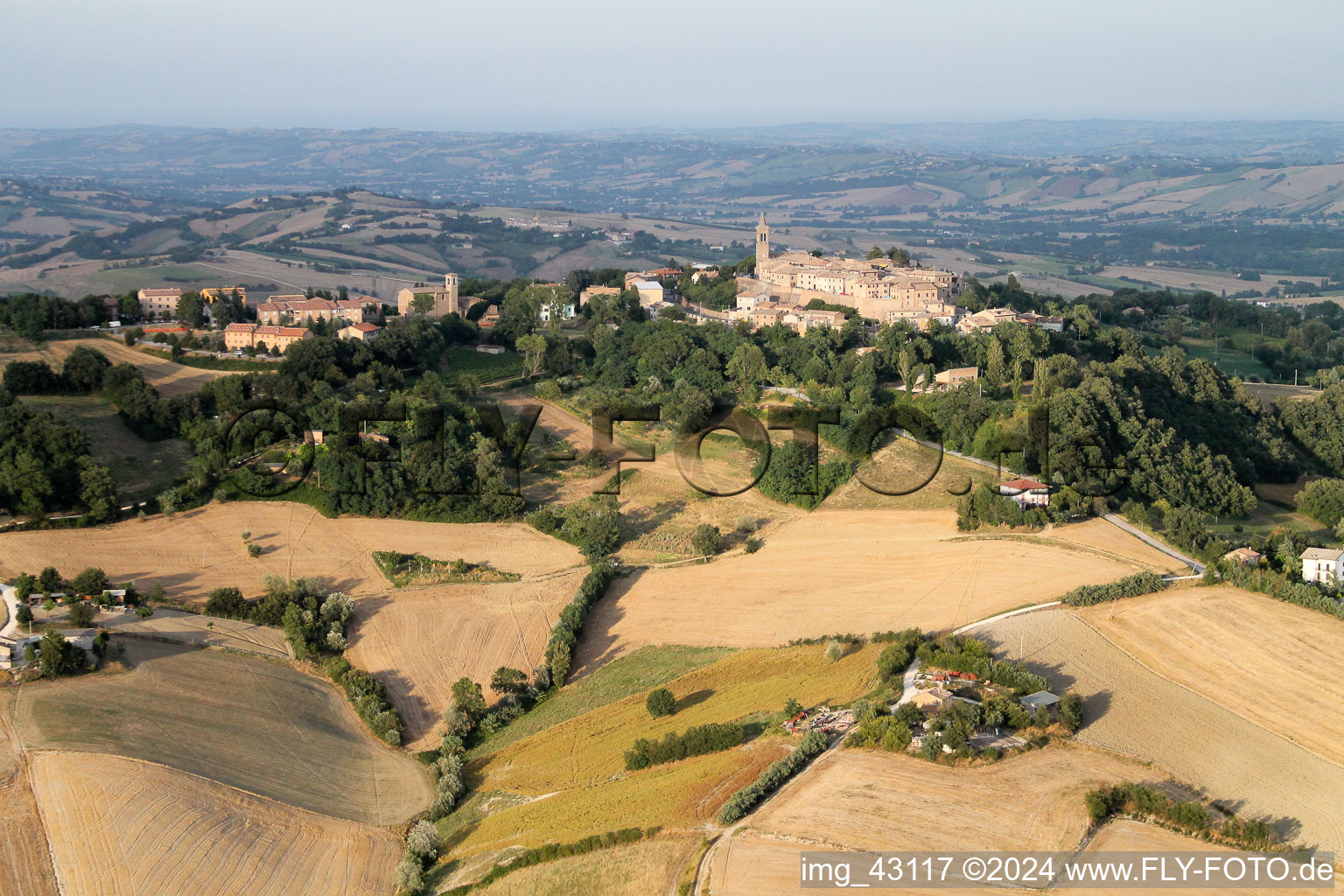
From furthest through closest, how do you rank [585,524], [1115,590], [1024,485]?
[585,524] → [1024,485] → [1115,590]

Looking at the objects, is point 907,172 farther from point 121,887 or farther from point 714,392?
point 121,887

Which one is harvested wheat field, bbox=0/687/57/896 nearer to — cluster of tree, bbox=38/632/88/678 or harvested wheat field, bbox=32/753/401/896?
harvested wheat field, bbox=32/753/401/896

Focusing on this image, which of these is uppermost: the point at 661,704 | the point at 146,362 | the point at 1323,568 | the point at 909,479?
the point at 146,362

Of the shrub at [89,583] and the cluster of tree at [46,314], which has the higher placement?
the cluster of tree at [46,314]

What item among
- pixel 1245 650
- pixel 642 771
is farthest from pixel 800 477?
pixel 642 771

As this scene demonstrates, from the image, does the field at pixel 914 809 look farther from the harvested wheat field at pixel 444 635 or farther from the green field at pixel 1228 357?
the green field at pixel 1228 357

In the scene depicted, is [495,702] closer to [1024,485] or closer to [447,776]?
[447,776]

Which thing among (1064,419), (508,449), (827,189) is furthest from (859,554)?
(827,189)

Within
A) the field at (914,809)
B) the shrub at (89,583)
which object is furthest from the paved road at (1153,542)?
the shrub at (89,583)
